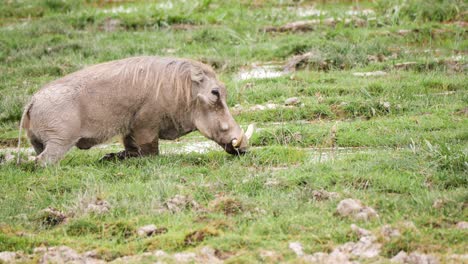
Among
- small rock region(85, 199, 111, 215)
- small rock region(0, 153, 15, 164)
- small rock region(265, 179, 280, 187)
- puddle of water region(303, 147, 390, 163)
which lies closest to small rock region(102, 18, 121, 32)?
small rock region(0, 153, 15, 164)

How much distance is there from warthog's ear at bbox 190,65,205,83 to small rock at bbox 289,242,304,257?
2743mm

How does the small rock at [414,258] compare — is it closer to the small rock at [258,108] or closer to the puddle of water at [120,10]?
the small rock at [258,108]

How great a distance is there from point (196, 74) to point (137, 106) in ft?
1.97

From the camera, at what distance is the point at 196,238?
5.14 metres

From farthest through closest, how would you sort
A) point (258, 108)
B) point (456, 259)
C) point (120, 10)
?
1. point (120, 10)
2. point (258, 108)
3. point (456, 259)

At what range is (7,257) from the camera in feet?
16.4

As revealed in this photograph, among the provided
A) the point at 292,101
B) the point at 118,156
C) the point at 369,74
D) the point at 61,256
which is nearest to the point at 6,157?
the point at 118,156

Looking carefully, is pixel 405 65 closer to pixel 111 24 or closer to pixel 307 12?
pixel 307 12

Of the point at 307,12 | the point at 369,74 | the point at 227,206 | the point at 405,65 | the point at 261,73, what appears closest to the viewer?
the point at 227,206

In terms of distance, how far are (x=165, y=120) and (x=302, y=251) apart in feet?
9.37

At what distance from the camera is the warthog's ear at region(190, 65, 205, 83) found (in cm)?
741

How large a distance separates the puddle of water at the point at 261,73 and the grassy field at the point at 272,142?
3 cm

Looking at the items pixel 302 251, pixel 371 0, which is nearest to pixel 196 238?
pixel 302 251

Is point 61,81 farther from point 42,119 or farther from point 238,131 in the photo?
point 238,131
